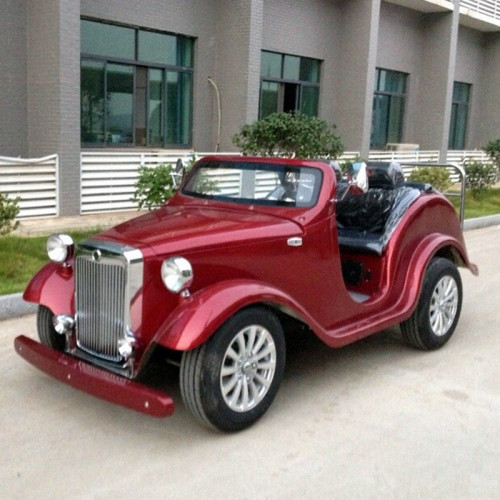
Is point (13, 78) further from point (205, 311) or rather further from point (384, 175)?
point (205, 311)

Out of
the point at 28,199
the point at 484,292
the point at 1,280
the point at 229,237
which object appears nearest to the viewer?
the point at 229,237

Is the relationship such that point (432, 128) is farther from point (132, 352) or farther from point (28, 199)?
point (132, 352)

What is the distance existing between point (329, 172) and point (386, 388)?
1.63 meters

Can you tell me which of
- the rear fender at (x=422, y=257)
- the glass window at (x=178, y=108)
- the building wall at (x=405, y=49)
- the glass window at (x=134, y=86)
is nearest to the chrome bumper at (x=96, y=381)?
the rear fender at (x=422, y=257)

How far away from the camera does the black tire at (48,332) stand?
4820 millimetres

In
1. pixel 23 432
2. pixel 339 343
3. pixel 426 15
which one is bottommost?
pixel 23 432

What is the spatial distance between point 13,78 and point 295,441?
10156 mm

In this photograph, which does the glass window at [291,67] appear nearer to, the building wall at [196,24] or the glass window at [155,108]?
the building wall at [196,24]

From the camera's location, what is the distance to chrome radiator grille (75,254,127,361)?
4188 mm

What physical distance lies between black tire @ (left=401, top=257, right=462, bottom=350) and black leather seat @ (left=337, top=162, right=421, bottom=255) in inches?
20.7

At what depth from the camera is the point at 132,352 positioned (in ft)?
13.5

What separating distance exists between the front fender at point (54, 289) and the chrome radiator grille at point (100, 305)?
20cm

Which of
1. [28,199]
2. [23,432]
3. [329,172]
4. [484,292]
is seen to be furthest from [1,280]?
[484,292]

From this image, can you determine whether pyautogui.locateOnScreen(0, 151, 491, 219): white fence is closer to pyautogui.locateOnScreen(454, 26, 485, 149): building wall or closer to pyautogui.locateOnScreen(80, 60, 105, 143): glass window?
pyautogui.locateOnScreen(80, 60, 105, 143): glass window
